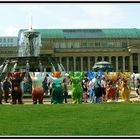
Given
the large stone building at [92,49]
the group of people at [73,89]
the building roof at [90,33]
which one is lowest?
the group of people at [73,89]

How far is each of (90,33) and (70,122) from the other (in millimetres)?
128049

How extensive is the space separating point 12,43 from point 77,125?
404ft

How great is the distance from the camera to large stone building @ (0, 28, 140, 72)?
443 ft

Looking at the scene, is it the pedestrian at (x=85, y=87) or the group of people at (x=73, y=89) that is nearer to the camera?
the group of people at (x=73, y=89)

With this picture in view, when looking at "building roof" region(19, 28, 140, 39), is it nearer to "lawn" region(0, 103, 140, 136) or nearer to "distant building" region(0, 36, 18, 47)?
"distant building" region(0, 36, 18, 47)

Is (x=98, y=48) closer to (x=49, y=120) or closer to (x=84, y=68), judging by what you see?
(x=84, y=68)

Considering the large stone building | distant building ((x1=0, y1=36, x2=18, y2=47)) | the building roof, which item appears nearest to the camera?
distant building ((x1=0, y1=36, x2=18, y2=47))

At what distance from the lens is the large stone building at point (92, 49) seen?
135000mm

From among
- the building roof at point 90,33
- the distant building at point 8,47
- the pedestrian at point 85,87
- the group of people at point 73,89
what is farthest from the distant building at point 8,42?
the group of people at point 73,89

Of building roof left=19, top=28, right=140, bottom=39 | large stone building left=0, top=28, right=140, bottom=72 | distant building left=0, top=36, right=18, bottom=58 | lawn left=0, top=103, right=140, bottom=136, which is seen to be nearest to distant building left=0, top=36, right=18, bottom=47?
distant building left=0, top=36, right=18, bottom=58

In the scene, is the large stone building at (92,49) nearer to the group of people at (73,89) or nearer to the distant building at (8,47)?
the distant building at (8,47)

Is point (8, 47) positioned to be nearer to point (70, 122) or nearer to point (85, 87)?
point (85, 87)

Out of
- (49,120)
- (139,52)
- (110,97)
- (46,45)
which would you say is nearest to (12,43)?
(46,45)

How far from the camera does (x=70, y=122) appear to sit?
578 inches
